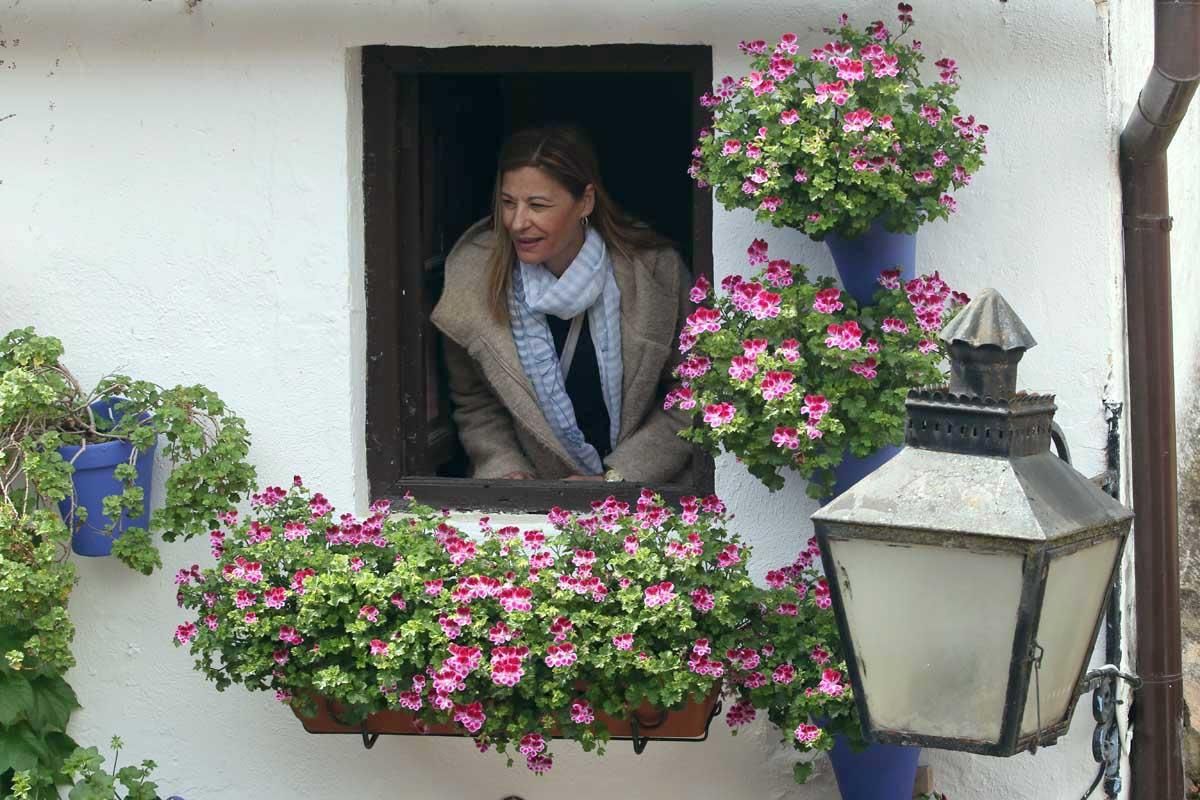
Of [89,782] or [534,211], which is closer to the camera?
[89,782]

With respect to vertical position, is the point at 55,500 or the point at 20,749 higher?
the point at 55,500

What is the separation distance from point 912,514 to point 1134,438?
66.5 inches

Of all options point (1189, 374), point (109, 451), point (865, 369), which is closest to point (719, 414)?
point (865, 369)

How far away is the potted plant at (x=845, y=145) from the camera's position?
339cm

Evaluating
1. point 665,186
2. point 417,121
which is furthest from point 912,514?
point 665,186

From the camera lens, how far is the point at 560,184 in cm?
436

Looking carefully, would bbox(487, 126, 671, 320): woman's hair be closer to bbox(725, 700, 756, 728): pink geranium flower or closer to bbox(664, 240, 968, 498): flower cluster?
bbox(664, 240, 968, 498): flower cluster

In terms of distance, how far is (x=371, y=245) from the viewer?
406 centimetres

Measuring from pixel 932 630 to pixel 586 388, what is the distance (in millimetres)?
2363

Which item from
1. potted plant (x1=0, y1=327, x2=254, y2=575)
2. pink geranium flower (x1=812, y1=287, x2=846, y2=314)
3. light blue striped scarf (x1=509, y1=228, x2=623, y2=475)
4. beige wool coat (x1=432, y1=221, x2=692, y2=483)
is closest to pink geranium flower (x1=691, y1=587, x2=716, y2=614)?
pink geranium flower (x1=812, y1=287, x2=846, y2=314)

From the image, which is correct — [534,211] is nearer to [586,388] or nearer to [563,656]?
[586,388]

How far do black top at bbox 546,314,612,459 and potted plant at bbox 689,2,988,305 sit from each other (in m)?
1.03

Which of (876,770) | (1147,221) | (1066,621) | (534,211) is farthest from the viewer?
(534,211)

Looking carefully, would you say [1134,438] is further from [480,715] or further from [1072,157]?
[480,715]
